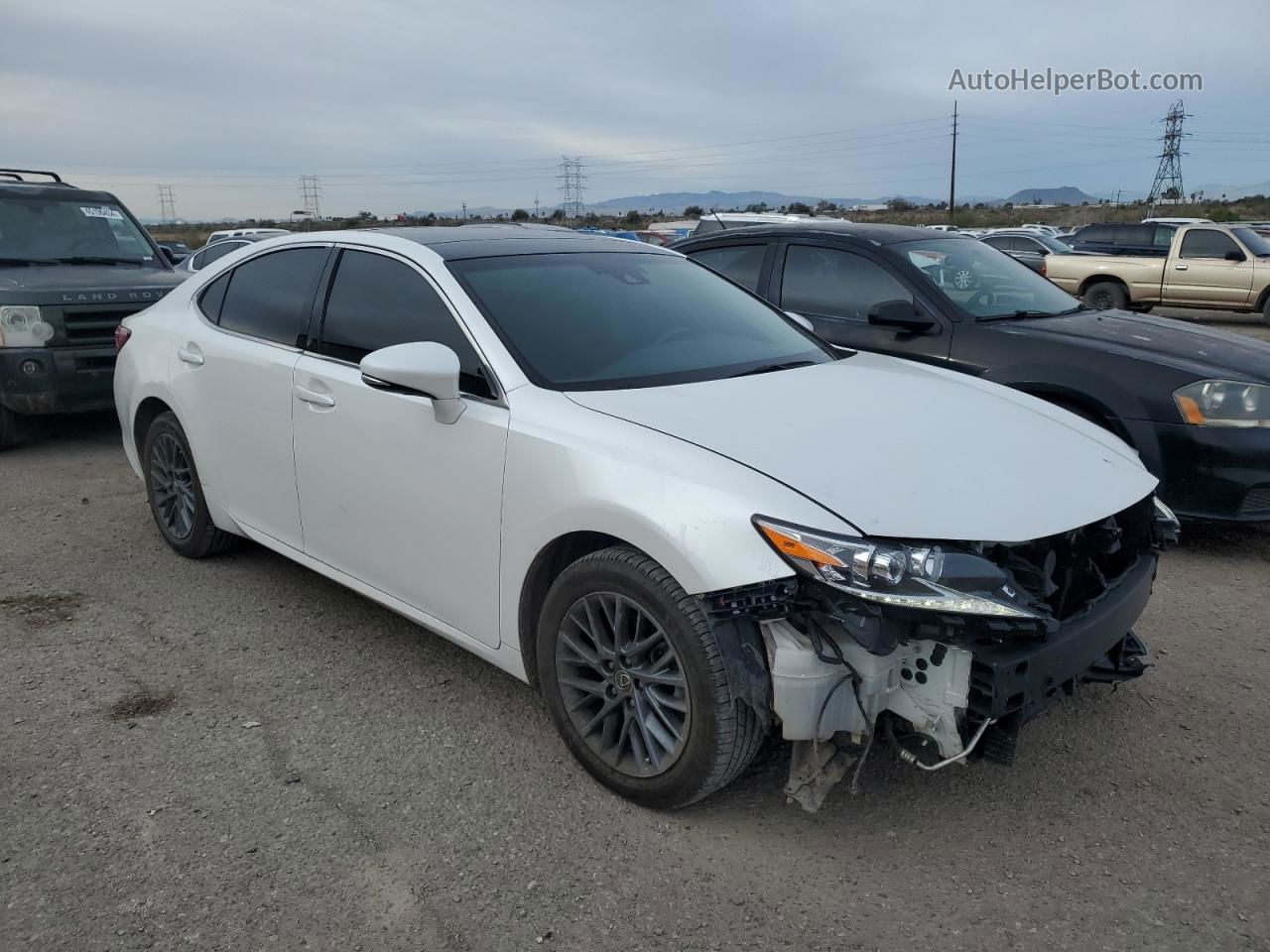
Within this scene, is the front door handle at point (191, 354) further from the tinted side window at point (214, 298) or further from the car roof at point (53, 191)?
the car roof at point (53, 191)

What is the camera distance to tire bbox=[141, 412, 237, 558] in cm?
479

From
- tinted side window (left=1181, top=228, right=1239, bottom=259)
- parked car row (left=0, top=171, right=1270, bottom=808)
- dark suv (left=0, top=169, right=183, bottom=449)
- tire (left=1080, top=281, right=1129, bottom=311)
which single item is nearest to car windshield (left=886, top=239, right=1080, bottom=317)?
parked car row (left=0, top=171, right=1270, bottom=808)

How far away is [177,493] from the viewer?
16.4ft

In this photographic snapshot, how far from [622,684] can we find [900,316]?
132 inches

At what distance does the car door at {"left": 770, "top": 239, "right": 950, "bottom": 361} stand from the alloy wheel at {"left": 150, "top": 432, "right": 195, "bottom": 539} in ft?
11.6

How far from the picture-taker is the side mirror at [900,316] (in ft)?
18.2

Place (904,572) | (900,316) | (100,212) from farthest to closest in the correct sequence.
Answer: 1. (100,212)
2. (900,316)
3. (904,572)

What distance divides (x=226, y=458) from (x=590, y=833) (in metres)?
2.53

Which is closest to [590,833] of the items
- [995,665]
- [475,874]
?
[475,874]

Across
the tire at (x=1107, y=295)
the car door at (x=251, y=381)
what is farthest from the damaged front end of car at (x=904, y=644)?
the tire at (x=1107, y=295)

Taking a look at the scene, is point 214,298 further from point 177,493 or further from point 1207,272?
point 1207,272

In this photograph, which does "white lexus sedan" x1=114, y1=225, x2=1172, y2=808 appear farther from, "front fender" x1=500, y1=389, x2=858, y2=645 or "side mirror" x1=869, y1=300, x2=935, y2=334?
"side mirror" x1=869, y1=300, x2=935, y2=334

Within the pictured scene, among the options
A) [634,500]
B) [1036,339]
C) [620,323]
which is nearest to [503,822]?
[634,500]

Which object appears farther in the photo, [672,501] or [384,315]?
[384,315]
